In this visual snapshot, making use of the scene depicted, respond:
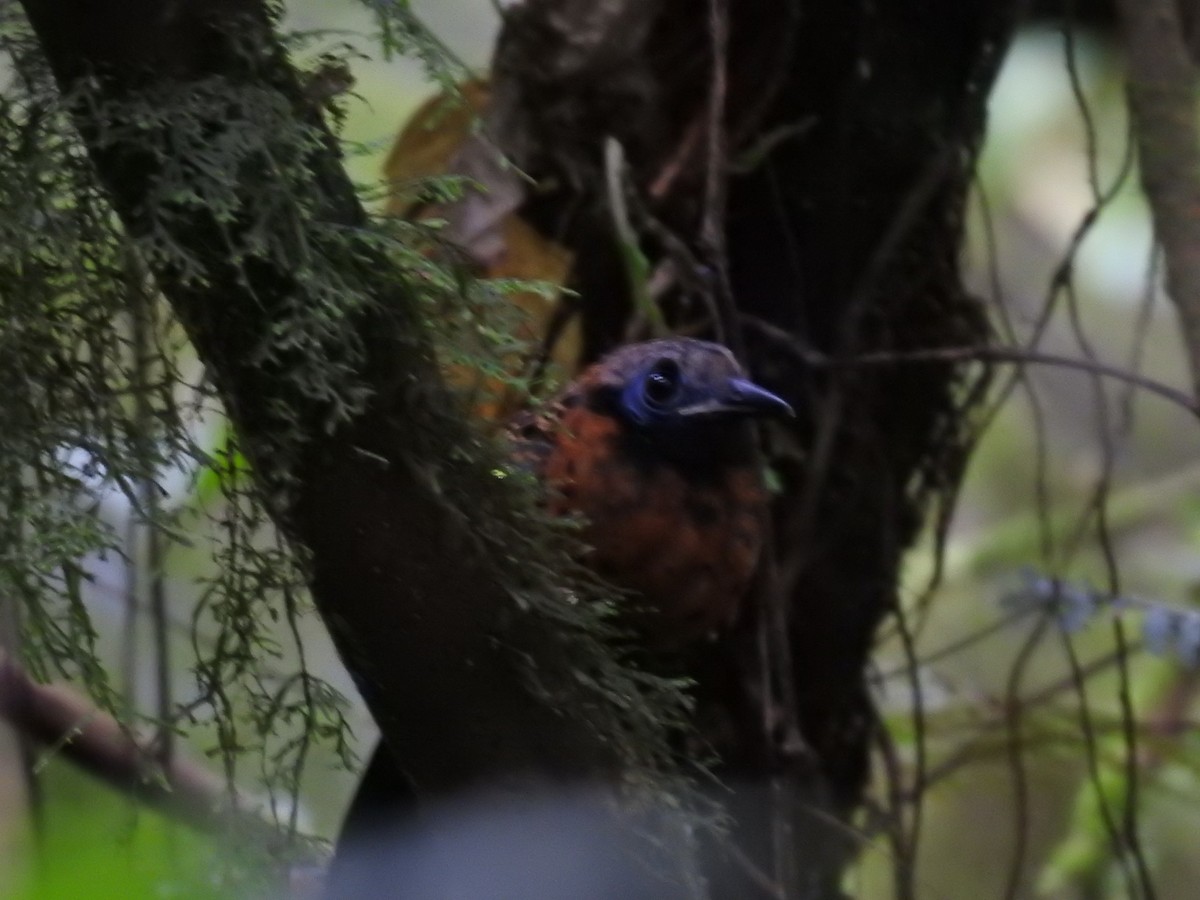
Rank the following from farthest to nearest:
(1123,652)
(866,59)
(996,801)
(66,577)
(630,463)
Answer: (996,801) < (866,59) < (1123,652) < (630,463) < (66,577)

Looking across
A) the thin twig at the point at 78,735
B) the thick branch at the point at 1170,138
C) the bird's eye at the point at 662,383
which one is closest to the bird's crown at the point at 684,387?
the bird's eye at the point at 662,383

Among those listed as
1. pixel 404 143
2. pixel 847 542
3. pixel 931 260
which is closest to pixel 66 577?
pixel 404 143

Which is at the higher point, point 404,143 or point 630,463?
Answer: point 404,143

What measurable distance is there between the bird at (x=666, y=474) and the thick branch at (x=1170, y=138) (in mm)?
471

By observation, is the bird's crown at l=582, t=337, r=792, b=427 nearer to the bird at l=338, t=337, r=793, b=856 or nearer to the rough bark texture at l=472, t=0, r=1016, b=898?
the bird at l=338, t=337, r=793, b=856

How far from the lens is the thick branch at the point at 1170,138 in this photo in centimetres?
166

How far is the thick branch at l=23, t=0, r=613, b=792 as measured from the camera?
38.4 inches

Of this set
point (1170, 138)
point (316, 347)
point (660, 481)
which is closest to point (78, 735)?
point (660, 481)

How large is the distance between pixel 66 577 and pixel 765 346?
3.68 ft

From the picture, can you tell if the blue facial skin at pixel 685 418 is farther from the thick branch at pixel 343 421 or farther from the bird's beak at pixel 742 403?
the thick branch at pixel 343 421

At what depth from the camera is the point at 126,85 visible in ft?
3.20

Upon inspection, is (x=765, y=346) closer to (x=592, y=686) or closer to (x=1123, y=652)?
(x=1123, y=652)

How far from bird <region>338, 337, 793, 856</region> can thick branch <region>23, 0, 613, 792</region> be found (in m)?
0.46

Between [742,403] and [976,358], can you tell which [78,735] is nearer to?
[742,403]
